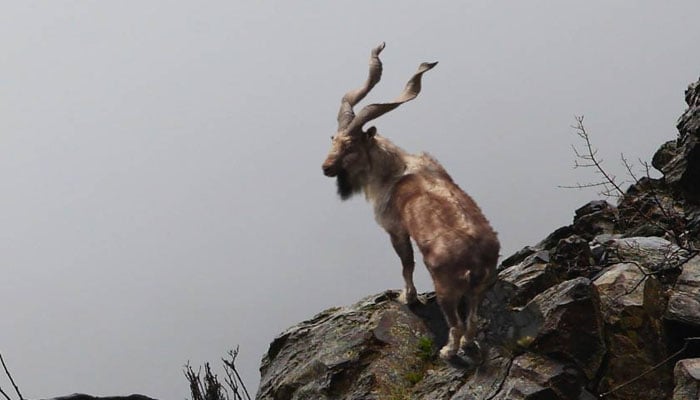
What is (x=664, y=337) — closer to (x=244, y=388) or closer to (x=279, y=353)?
(x=279, y=353)

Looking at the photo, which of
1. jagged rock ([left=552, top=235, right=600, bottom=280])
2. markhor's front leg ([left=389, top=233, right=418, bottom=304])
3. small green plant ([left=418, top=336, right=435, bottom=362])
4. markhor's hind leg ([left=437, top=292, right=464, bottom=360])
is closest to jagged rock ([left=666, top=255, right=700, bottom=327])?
jagged rock ([left=552, top=235, right=600, bottom=280])

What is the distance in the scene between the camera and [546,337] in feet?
25.9

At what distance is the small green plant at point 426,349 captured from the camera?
361 inches

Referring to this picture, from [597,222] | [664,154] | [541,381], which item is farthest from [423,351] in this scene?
[664,154]

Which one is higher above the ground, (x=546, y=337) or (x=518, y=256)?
(x=518, y=256)

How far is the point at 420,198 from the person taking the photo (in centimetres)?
857

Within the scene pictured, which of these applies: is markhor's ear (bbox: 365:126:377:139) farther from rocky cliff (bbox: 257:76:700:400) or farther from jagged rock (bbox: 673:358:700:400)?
jagged rock (bbox: 673:358:700:400)

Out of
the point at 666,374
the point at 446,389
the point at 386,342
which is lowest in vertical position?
the point at 666,374

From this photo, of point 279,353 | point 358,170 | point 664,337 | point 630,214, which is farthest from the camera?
point 630,214

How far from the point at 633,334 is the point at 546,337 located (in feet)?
3.34

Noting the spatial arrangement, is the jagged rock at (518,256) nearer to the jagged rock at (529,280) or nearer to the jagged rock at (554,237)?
→ the jagged rock at (554,237)

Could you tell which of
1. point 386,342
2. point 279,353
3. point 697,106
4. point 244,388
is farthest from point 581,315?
point 697,106

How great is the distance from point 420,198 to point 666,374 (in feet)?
10.1

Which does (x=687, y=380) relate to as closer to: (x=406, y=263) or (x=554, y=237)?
(x=406, y=263)
